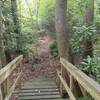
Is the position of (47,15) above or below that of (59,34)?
above

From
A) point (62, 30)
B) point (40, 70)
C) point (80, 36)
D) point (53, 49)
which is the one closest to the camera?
point (80, 36)

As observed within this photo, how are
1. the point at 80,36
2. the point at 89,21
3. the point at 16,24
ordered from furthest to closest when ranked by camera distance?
1. the point at 16,24
2. the point at 89,21
3. the point at 80,36

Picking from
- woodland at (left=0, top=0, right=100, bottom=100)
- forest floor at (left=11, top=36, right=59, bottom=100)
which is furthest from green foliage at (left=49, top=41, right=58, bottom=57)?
forest floor at (left=11, top=36, right=59, bottom=100)

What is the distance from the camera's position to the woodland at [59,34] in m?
6.87

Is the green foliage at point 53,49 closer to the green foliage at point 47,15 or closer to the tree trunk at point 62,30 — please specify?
the green foliage at point 47,15

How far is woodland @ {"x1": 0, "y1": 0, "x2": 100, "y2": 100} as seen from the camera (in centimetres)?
687

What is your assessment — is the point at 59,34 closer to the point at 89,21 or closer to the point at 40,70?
the point at 89,21

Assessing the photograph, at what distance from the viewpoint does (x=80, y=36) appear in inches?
284

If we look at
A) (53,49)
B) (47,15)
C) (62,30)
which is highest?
(47,15)

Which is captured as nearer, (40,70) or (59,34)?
(59,34)

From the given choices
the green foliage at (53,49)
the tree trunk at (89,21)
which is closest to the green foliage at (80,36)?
the tree trunk at (89,21)

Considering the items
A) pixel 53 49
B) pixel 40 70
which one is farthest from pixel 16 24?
pixel 53 49

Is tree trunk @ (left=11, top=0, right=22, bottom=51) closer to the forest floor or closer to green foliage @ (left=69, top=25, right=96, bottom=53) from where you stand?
the forest floor

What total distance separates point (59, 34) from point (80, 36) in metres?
0.62
